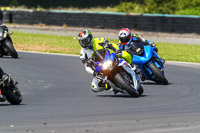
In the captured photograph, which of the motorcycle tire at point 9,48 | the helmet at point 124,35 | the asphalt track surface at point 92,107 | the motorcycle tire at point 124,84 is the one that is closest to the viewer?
the asphalt track surface at point 92,107

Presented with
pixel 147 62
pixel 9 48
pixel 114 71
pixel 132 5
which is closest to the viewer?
pixel 114 71

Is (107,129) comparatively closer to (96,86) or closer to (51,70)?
(96,86)

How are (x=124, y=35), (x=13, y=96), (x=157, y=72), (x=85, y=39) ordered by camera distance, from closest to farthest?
(x=13, y=96), (x=85, y=39), (x=124, y=35), (x=157, y=72)

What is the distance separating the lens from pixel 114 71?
11.2 metres

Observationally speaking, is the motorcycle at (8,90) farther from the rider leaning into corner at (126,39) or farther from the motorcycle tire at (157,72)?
the motorcycle tire at (157,72)

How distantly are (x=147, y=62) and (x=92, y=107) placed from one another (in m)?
4.35

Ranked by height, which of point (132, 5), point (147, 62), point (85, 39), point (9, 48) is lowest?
point (132, 5)

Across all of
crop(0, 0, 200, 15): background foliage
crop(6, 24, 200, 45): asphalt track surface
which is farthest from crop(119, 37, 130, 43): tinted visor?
crop(0, 0, 200, 15): background foliage

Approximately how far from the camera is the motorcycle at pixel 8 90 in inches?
374

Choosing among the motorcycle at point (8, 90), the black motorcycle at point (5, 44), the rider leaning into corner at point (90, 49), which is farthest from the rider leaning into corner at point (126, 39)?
the black motorcycle at point (5, 44)

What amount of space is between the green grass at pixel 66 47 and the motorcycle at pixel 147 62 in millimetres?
7549

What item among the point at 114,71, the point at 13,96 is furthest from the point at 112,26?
the point at 13,96

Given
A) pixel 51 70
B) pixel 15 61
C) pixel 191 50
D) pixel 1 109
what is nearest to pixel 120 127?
pixel 1 109

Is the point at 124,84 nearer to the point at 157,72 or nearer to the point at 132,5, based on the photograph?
the point at 157,72
